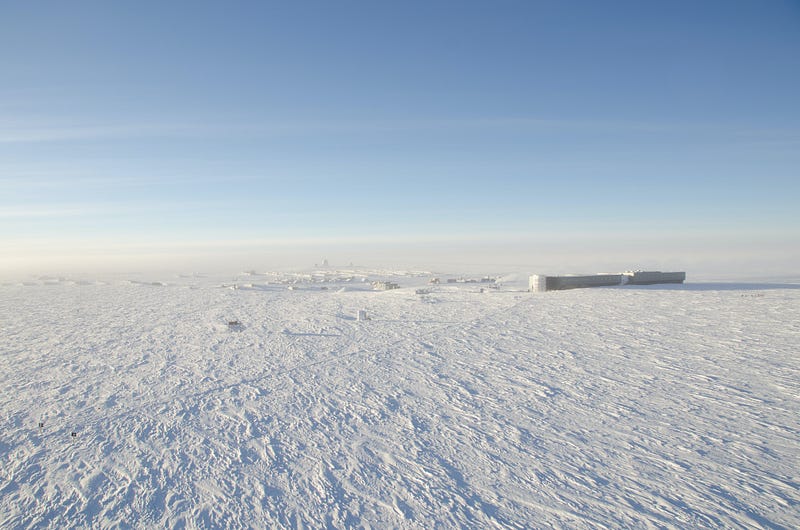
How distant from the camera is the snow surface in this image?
4527mm

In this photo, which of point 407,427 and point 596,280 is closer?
point 407,427

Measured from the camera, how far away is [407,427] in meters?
6.36

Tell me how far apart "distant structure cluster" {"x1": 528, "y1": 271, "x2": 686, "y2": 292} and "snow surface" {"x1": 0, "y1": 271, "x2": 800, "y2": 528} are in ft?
31.1

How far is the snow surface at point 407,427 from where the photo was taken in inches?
178

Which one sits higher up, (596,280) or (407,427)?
(596,280)

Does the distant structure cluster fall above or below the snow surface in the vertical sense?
above

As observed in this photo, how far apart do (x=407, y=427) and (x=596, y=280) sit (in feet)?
68.4

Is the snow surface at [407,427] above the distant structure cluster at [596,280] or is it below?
below

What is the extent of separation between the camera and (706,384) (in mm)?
7922

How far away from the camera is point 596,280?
23.8 metres

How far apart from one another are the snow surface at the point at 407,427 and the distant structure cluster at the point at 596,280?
9.49 metres

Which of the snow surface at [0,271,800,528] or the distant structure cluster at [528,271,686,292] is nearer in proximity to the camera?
the snow surface at [0,271,800,528]

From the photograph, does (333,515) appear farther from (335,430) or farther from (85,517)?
(85,517)

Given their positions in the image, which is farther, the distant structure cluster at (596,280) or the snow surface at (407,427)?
the distant structure cluster at (596,280)
